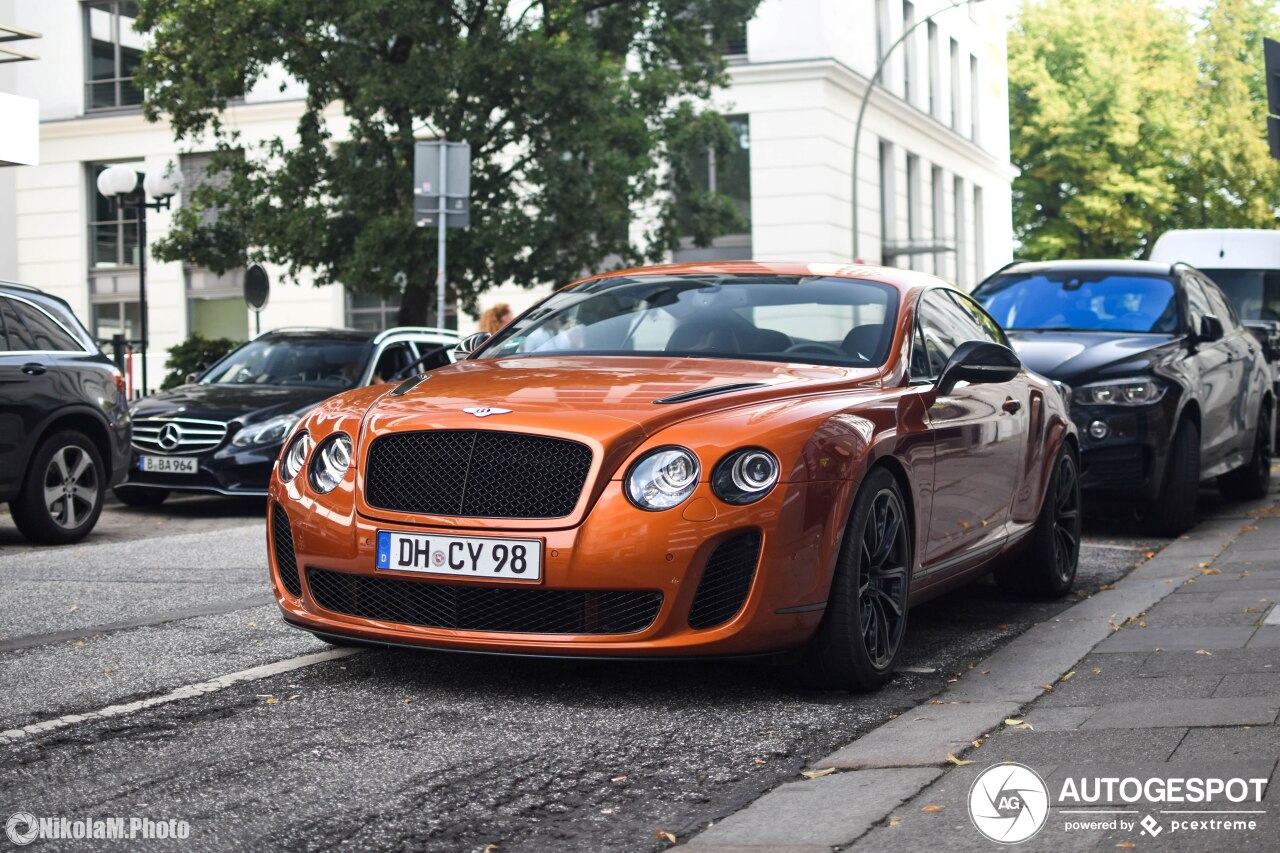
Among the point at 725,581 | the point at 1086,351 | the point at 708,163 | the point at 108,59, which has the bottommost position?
the point at 725,581

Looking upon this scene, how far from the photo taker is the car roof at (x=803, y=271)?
6492mm

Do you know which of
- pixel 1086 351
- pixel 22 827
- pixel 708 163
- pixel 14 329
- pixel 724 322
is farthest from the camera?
pixel 708 163

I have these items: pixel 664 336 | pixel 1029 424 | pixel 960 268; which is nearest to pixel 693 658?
pixel 664 336

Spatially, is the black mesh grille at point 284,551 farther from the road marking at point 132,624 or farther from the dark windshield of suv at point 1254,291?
the dark windshield of suv at point 1254,291

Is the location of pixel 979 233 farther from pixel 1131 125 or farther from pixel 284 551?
pixel 284 551

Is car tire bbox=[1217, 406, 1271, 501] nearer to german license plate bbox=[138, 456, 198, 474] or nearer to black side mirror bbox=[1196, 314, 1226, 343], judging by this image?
black side mirror bbox=[1196, 314, 1226, 343]

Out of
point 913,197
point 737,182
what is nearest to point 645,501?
point 737,182

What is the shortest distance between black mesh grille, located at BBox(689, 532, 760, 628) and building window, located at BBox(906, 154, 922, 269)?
3533 centimetres

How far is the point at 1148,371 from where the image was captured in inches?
382

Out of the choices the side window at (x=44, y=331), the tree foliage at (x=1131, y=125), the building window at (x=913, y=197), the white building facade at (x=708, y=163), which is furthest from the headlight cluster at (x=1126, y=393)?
the tree foliage at (x=1131, y=125)

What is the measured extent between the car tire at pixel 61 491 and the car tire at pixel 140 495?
212 cm

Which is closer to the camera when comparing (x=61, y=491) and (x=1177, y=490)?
(x=1177, y=490)

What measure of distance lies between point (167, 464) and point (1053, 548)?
22.9ft

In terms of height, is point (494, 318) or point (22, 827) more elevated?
point (494, 318)
